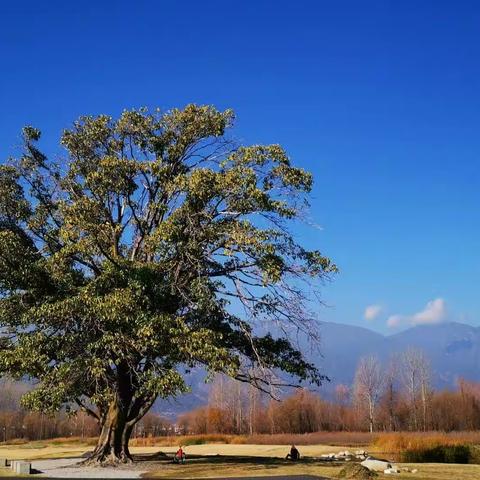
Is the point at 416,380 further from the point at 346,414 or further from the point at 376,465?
the point at 376,465

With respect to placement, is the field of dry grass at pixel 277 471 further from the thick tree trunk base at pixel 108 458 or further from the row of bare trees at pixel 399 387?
the row of bare trees at pixel 399 387

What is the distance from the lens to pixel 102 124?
111 ft

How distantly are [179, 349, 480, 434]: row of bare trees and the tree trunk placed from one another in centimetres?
5087

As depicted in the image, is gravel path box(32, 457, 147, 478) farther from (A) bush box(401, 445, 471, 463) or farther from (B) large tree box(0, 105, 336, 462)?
(A) bush box(401, 445, 471, 463)

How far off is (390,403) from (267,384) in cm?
6770

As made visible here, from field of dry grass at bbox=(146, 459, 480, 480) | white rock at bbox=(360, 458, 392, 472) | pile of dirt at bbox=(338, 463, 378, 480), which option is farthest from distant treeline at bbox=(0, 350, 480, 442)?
pile of dirt at bbox=(338, 463, 378, 480)

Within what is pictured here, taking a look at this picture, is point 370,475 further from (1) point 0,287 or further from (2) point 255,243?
(1) point 0,287

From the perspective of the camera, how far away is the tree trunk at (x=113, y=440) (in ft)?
105

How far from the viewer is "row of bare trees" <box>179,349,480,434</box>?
85.2 meters

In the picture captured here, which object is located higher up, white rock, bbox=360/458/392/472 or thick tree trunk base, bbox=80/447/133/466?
thick tree trunk base, bbox=80/447/133/466

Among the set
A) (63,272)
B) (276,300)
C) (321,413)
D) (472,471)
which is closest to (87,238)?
(63,272)

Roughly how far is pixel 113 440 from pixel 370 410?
211 ft

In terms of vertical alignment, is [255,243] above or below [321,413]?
above

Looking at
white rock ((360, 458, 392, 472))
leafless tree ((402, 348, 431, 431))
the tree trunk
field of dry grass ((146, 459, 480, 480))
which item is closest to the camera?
field of dry grass ((146, 459, 480, 480))
